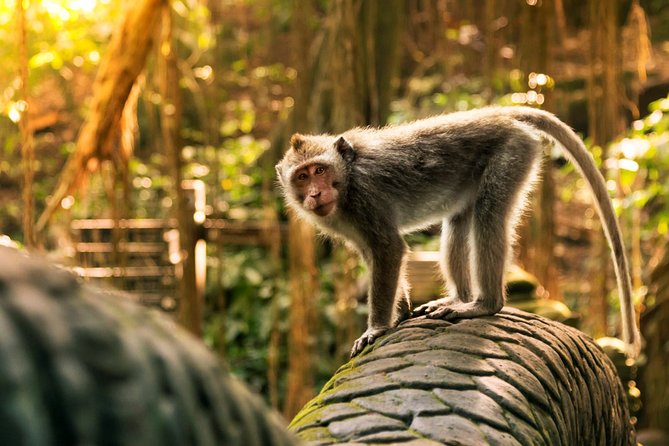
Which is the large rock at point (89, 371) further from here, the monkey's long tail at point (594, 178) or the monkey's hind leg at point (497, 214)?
the monkey's long tail at point (594, 178)

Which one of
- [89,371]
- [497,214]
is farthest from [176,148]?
[89,371]

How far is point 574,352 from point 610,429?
0.29 m

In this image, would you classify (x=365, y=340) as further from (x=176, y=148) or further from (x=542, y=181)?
(x=542, y=181)

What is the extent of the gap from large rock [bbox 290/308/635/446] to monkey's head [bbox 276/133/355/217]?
1519mm

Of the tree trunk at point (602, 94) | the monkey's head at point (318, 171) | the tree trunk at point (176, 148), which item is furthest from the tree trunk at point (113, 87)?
the tree trunk at point (602, 94)

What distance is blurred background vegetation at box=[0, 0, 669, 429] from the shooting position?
18.9ft

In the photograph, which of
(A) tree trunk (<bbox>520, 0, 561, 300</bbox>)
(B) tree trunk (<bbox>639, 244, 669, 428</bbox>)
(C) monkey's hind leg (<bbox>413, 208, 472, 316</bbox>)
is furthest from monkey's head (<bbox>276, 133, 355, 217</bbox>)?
(B) tree trunk (<bbox>639, 244, 669, 428</bbox>)

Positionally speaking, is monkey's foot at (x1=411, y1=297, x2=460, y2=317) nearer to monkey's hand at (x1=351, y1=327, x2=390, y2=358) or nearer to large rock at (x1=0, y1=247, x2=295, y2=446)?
monkey's hand at (x1=351, y1=327, x2=390, y2=358)

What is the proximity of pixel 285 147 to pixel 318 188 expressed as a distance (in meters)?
4.46

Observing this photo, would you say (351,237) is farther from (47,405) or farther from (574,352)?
(47,405)

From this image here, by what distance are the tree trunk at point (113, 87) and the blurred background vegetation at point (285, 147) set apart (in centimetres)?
1

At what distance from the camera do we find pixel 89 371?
69 cm

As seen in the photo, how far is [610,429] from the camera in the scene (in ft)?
8.70

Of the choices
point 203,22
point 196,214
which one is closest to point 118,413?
point 196,214
